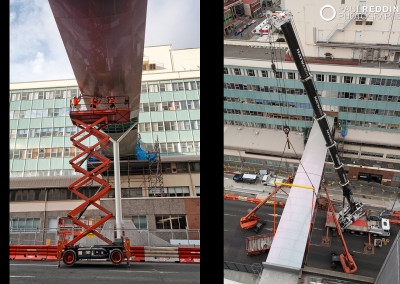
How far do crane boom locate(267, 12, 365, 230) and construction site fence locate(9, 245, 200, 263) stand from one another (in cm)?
189

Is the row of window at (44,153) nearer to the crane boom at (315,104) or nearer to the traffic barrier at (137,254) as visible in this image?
the traffic barrier at (137,254)

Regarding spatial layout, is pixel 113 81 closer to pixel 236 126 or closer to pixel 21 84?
pixel 21 84

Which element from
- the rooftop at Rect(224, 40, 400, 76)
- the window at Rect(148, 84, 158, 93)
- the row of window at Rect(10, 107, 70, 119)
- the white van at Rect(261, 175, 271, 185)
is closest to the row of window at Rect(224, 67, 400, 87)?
the rooftop at Rect(224, 40, 400, 76)

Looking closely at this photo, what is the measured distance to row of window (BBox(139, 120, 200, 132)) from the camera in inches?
216

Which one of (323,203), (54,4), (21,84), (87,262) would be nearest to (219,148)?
(54,4)

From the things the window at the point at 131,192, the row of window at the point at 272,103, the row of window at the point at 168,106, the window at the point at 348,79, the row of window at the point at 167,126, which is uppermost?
the window at the point at 348,79

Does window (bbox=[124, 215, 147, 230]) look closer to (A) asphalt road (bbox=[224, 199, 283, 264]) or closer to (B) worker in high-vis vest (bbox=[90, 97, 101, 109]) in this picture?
(A) asphalt road (bbox=[224, 199, 283, 264])

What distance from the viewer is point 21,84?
222 inches

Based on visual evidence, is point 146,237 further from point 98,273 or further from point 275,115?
point 275,115

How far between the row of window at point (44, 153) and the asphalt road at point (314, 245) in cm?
185

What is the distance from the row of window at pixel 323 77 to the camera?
18.7 feet

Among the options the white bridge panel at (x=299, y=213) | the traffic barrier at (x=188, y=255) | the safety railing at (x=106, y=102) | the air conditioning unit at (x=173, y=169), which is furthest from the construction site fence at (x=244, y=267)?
the safety railing at (x=106, y=102)

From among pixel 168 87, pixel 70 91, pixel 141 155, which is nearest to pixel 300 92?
pixel 168 87

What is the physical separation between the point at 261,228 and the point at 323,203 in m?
0.81
